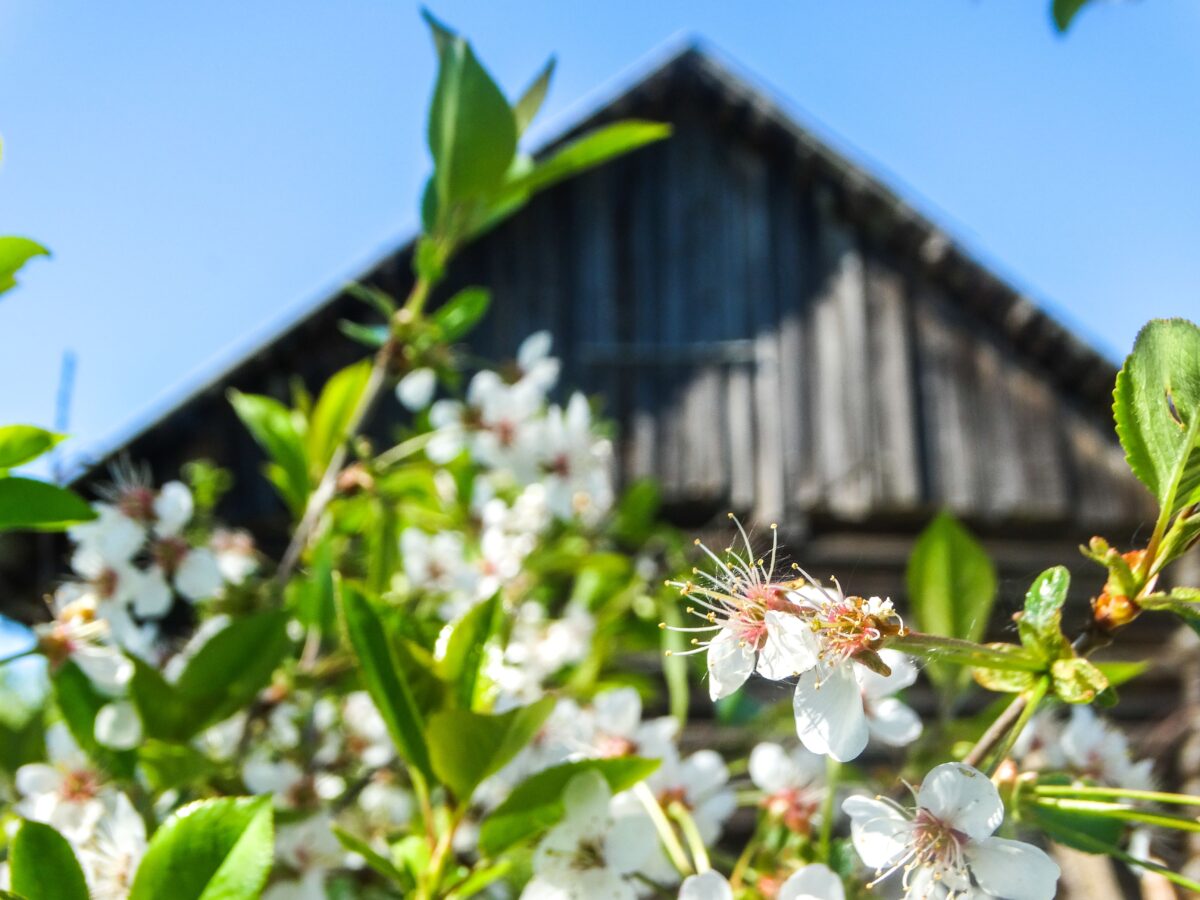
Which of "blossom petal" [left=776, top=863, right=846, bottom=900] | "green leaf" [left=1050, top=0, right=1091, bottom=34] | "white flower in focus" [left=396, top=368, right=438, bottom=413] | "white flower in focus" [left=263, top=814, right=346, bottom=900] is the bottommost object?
"white flower in focus" [left=263, top=814, right=346, bottom=900]

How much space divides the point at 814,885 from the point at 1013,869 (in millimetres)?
127

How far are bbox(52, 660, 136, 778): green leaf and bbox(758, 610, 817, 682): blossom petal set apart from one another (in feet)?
2.07

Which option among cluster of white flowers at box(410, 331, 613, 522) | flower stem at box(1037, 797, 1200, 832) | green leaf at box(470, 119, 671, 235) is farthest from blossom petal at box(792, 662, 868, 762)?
cluster of white flowers at box(410, 331, 613, 522)

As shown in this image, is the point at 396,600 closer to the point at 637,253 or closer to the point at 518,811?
the point at 518,811

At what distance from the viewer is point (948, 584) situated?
110 centimetres

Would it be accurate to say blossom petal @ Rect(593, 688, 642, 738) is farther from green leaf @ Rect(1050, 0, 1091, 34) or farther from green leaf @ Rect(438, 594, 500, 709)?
green leaf @ Rect(1050, 0, 1091, 34)

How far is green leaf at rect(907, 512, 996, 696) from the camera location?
109 cm

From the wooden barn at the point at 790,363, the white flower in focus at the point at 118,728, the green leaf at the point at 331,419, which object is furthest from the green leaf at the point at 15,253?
the wooden barn at the point at 790,363

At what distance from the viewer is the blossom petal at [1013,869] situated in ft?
1.92

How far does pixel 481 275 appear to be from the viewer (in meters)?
6.20

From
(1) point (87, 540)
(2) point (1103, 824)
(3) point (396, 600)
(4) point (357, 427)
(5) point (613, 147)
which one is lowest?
(2) point (1103, 824)

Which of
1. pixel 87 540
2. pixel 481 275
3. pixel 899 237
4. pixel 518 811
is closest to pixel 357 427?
pixel 87 540

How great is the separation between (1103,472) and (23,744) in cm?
552

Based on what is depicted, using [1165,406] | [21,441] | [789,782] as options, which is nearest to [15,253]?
[21,441]
